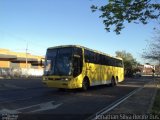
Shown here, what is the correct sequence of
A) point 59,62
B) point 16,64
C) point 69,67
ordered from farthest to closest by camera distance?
1. point 16,64
2. point 59,62
3. point 69,67

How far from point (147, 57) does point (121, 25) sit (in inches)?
1110

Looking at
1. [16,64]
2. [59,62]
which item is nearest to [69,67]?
[59,62]

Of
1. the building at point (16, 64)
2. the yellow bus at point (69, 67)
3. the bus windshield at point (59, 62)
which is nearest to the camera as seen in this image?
the yellow bus at point (69, 67)

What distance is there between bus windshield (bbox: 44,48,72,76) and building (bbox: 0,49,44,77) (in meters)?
36.9

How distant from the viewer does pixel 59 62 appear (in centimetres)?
2300

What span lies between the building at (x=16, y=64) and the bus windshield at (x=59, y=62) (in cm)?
3688

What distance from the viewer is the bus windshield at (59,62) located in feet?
74.2

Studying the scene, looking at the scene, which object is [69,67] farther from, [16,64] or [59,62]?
[16,64]

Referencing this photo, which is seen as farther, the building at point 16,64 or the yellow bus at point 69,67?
the building at point 16,64

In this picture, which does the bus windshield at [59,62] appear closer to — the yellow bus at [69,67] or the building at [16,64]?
the yellow bus at [69,67]

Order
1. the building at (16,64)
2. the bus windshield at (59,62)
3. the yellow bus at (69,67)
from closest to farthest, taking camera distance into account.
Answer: the yellow bus at (69,67)
the bus windshield at (59,62)
the building at (16,64)

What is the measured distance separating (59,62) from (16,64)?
5915cm

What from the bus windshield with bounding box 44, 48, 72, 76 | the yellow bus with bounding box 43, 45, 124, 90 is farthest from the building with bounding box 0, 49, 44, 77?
the bus windshield with bounding box 44, 48, 72, 76

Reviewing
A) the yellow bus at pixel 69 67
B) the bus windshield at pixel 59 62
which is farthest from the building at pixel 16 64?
the bus windshield at pixel 59 62
